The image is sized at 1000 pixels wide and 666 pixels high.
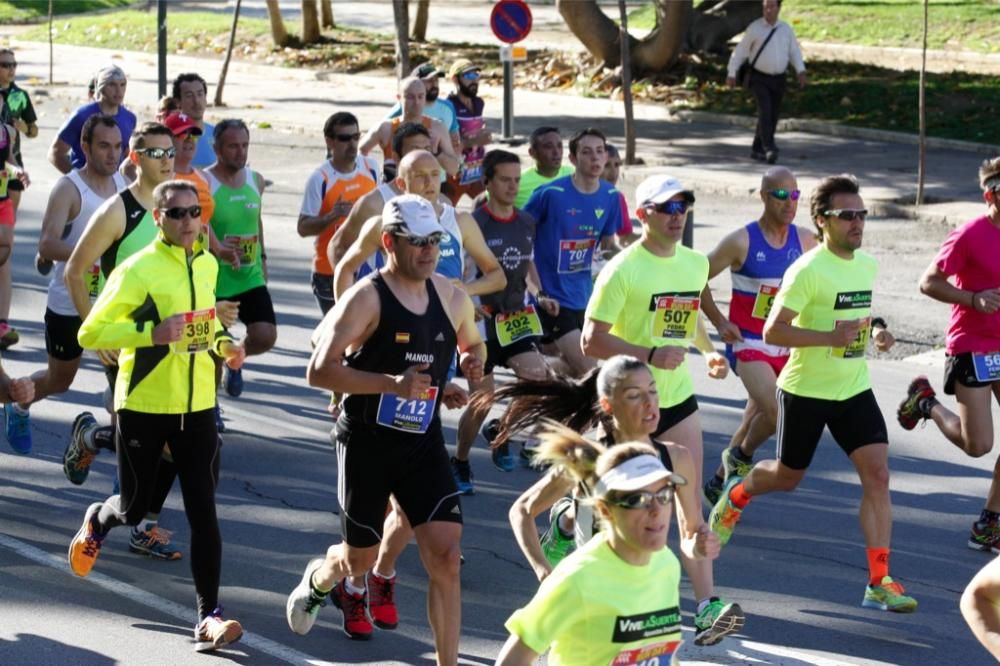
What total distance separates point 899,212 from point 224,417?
10177 mm

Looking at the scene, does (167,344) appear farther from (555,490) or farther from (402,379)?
(555,490)

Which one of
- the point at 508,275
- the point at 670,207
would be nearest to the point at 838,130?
the point at 508,275

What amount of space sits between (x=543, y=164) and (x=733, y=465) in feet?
8.24

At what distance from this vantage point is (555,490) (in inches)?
262

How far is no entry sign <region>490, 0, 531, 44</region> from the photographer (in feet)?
72.4

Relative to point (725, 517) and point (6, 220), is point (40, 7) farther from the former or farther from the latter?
point (725, 517)

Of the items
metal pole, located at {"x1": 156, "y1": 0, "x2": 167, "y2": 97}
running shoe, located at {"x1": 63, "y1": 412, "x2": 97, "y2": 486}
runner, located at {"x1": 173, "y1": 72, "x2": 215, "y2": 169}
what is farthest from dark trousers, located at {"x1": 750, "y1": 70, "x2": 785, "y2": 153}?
running shoe, located at {"x1": 63, "y1": 412, "x2": 97, "y2": 486}

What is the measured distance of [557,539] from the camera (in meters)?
7.39

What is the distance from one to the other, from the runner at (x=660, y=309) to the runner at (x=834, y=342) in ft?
1.70

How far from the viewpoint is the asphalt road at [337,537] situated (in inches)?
295

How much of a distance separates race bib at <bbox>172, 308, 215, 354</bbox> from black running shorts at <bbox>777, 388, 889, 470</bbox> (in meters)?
2.79

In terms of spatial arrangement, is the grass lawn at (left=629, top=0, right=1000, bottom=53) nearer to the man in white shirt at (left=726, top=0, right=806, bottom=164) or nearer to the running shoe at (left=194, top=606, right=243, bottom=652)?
the man in white shirt at (left=726, top=0, right=806, bottom=164)

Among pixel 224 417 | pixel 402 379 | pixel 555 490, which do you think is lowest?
pixel 224 417

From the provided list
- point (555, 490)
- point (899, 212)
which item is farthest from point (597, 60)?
point (555, 490)
